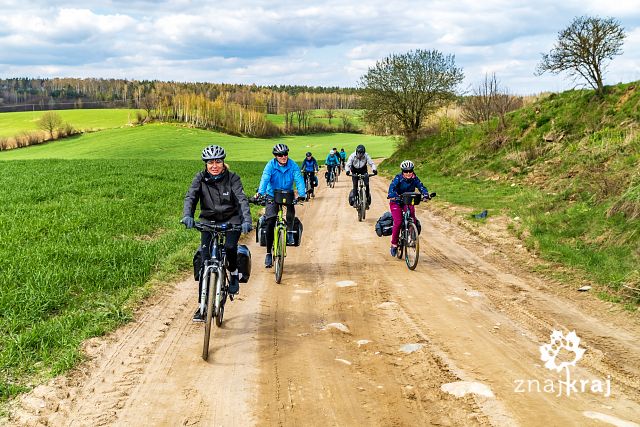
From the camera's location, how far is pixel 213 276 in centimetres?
593

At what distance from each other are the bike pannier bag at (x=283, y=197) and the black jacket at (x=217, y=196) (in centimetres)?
254

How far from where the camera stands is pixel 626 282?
814cm

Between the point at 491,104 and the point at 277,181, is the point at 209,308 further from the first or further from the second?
the point at 491,104

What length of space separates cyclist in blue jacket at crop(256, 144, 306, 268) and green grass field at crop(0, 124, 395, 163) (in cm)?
5771

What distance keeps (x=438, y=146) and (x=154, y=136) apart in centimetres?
6426

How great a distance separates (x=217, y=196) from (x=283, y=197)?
270 cm

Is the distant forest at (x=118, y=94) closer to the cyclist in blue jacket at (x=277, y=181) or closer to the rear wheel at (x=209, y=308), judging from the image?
the cyclist in blue jacket at (x=277, y=181)

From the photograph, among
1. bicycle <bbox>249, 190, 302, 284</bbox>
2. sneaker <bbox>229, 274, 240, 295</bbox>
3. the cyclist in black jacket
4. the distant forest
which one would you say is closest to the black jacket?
the cyclist in black jacket

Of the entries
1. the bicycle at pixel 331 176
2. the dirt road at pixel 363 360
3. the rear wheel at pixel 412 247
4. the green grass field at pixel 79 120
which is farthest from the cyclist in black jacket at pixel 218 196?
the green grass field at pixel 79 120

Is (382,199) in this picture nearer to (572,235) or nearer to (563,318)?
(572,235)

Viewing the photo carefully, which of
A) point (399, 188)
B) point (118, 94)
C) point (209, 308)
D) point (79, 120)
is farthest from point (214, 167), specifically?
point (118, 94)

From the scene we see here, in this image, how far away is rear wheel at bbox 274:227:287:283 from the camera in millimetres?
8930

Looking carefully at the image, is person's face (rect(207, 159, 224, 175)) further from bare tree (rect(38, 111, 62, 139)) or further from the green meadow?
bare tree (rect(38, 111, 62, 139))

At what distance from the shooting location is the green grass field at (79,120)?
11081cm
